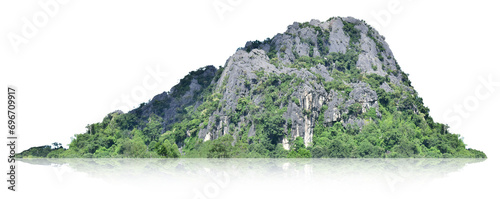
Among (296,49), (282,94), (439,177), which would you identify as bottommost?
(439,177)

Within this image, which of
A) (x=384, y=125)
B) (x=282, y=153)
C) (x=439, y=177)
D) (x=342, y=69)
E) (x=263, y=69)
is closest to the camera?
(x=439, y=177)

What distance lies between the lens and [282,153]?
75.8m

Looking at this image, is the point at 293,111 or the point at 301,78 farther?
the point at 301,78

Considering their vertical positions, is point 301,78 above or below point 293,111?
above

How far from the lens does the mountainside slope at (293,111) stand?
256ft

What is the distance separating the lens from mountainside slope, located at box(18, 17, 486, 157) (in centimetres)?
7800

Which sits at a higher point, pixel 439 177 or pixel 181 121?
pixel 181 121

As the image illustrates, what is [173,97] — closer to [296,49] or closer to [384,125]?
[296,49]

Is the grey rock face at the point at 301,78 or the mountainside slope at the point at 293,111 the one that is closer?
the mountainside slope at the point at 293,111

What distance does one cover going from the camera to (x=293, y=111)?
8131 centimetres

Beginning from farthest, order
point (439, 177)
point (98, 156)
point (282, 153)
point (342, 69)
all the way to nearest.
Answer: point (342, 69)
point (98, 156)
point (282, 153)
point (439, 177)

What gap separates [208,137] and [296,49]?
31540 millimetres

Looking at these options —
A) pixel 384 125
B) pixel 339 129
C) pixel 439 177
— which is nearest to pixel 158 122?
pixel 339 129

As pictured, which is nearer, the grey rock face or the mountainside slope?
the mountainside slope
